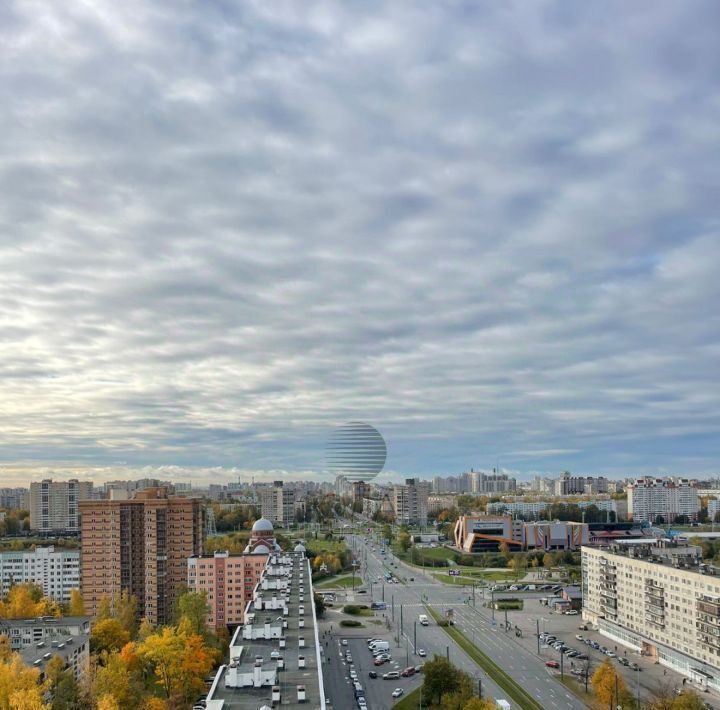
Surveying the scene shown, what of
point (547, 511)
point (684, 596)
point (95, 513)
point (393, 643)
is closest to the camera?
point (684, 596)

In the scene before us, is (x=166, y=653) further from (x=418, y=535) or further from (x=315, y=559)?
(x=418, y=535)

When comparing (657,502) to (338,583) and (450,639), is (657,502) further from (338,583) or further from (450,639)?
(450,639)

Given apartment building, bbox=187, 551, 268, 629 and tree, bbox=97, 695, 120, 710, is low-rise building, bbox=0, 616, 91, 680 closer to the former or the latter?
tree, bbox=97, 695, 120, 710

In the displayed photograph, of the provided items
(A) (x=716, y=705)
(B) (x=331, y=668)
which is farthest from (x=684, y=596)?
(B) (x=331, y=668)

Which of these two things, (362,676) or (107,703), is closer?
(107,703)

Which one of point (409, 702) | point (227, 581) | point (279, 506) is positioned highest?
point (227, 581)

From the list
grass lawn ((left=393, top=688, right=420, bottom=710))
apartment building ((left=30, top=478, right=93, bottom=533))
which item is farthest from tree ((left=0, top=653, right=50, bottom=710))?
apartment building ((left=30, top=478, right=93, bottom=533))

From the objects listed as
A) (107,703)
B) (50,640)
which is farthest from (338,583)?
(107,703)
